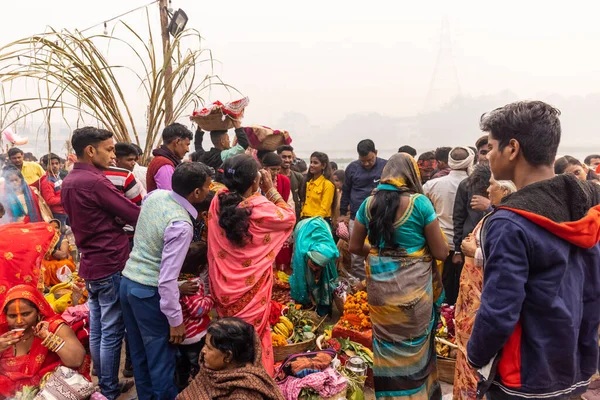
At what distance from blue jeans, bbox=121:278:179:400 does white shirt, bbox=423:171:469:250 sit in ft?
10.3

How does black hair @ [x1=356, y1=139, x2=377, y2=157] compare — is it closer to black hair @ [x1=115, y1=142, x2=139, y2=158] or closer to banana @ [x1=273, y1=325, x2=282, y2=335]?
banana @ [x1=273, y1=325, x2=282, y2=335]

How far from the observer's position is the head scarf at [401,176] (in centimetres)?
263

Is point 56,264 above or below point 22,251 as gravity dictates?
below

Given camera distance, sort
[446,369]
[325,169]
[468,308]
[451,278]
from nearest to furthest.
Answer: [468,308] < [446,369] < [451,278] < [325,169]

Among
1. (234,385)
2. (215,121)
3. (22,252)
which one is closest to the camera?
(234,385)

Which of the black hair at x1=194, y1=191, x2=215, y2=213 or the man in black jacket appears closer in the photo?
the black hair at x1=194, y1=191, x2=215, y2=213

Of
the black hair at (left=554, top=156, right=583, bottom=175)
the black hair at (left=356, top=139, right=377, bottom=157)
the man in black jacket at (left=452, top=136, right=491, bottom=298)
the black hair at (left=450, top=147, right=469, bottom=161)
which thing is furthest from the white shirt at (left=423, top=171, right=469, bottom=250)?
the black hair at (left=356, top=139, right=377, bottom=157)

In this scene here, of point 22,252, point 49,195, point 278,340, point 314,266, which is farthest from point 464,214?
point 49,195

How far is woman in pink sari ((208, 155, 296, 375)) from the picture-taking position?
2531 millimetres

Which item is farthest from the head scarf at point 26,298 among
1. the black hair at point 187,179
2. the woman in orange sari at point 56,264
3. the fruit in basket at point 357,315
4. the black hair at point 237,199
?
the woman in orange sari at point 56,264

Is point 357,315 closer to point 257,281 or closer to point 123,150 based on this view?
point 257,281

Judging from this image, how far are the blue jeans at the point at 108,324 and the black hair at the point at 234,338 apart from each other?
111 cm

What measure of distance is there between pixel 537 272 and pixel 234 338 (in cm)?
158

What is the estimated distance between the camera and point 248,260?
2605 mm
